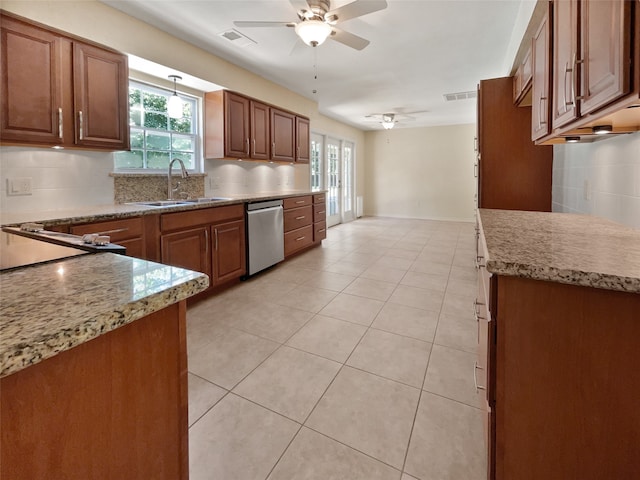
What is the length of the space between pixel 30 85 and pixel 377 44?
9.94 ft

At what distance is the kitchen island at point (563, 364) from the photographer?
0.88 meters

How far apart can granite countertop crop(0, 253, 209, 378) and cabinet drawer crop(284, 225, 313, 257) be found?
334 cm

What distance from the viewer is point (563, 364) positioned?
94cm

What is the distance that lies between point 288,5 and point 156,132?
1762 mm

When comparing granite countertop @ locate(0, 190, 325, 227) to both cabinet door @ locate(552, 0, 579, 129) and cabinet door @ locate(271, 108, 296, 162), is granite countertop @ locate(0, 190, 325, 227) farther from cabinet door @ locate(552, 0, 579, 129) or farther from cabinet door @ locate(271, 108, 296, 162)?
cabinet door @ locate(552, 0, 579, 129)

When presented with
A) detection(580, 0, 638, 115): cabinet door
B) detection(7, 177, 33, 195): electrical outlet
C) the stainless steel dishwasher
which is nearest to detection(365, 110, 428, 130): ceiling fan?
the stainless steel dishwasher

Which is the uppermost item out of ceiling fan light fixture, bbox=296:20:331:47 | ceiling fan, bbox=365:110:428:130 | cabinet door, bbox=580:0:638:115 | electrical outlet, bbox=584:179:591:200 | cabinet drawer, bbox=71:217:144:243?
ceiling fan, bbox=365:110:428:130

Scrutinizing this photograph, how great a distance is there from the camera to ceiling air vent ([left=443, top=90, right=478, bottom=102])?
528 cm

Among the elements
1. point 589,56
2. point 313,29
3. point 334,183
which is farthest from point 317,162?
point 589,56

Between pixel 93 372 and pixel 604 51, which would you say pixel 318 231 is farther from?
pixel 93 372

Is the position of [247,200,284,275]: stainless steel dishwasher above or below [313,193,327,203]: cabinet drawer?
below

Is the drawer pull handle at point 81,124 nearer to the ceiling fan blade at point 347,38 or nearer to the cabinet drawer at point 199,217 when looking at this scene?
the cabinet drawer at point 199,217

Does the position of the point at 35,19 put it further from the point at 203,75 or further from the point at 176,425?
the point at 176,425

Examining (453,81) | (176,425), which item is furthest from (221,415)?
(453,81)
